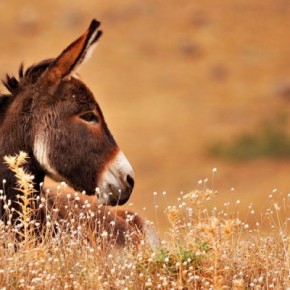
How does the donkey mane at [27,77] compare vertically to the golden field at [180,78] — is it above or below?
below

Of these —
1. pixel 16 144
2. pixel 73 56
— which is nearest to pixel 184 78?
pixel 73 56

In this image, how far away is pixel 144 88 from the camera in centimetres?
6469

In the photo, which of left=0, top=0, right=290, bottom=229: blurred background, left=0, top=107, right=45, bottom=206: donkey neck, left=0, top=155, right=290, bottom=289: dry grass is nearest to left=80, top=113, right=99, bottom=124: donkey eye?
left=0, top=107, right=45, bottom=206: donkey neck

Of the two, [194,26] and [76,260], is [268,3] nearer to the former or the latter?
[194,26]

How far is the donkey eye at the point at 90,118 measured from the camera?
399 inches

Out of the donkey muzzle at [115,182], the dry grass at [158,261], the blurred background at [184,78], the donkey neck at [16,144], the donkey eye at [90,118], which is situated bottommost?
the dry grass at [158,261]

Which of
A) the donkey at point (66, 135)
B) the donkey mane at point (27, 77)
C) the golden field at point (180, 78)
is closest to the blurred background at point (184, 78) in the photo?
→ the golden field at point (180, 78)

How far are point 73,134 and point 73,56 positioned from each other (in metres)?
0.68

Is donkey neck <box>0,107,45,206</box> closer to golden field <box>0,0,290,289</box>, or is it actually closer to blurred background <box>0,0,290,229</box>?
golden field <box>0,0,290,289</box>

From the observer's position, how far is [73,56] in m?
9.98

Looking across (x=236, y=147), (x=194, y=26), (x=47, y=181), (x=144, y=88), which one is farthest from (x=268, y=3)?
(x=47, y=181)

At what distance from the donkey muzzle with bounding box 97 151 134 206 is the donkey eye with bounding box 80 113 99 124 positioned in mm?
413

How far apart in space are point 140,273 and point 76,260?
0.59 metres

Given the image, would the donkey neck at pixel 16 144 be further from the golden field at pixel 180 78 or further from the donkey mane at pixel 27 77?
the golden field at pixel 180 78
